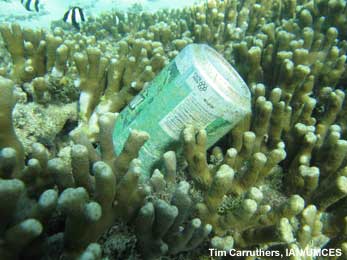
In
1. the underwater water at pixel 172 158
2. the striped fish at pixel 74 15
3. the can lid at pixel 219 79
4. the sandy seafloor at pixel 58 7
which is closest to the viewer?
the underwater water at pixel 172 158

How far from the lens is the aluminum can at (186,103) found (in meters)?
1.98

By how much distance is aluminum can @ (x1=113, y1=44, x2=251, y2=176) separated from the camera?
1976 mm

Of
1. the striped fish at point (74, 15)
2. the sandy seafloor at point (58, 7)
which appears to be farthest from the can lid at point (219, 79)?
the sandy seafloor at point (58, 7)

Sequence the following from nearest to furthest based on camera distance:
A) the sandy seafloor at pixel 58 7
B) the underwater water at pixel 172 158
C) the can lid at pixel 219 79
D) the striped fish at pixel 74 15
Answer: the underwater water at pixel 172 158, the can lid at pixel 219 79, the striped fish at pixel 74 15, the sandy seafloor at pixel 58 7

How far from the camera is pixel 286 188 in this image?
8.05 ft

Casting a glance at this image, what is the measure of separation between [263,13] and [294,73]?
121 inches

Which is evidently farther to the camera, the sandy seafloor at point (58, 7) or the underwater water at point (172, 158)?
the sandy seafloor at point (58, 7)

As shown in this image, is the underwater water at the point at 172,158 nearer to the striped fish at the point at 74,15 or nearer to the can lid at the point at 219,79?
the can lid at the point at 219,79

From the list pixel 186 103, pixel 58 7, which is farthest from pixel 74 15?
pixel 58 7

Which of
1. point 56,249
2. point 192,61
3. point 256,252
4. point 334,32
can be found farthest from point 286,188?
point 334,32

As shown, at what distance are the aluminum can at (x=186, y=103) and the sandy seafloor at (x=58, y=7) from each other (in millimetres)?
11344

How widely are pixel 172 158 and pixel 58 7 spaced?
46.7 feet

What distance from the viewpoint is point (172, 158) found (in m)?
2.14

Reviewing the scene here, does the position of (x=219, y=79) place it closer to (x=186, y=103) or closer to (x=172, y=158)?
(x=186, y=103)
